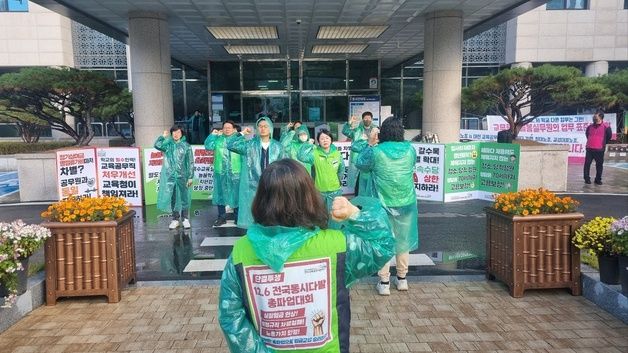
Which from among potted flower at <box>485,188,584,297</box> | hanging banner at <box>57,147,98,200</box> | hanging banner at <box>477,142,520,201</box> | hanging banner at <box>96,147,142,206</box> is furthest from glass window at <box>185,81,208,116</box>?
potted flower at <box>485,188,584,297</box>

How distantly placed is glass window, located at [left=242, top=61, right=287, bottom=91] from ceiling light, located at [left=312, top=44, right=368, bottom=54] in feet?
9.05

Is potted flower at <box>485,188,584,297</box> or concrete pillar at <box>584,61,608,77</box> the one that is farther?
concrete pillar at <box>584,61,608,77</box>

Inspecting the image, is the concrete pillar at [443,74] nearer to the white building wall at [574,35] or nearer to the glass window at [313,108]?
the glass window at [313,108]

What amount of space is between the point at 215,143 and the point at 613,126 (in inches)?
713

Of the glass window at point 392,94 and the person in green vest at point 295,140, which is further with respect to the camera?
the glass window at point 392,94

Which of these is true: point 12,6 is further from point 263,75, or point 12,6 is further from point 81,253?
point 81,253

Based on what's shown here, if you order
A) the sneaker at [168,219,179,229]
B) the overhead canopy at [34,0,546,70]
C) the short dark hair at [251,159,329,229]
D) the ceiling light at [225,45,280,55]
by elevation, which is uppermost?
the ceiling light at [225,45,280,55]

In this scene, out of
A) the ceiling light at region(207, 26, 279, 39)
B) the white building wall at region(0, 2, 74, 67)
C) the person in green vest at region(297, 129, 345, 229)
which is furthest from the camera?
the white building wall at region(0, 2, 74, 67)

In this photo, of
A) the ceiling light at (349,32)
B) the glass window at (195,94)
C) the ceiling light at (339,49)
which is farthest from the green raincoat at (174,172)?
the glass window at (195,94)

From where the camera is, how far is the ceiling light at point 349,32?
48.9ft

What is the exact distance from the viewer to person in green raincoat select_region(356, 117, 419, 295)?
4.83m

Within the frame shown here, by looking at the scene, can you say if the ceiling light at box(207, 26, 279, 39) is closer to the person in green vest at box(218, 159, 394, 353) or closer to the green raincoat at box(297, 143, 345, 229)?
the green raincoat at box(297, 143, 345, 229)

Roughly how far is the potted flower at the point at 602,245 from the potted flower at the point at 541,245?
20cm

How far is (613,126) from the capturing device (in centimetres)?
2028
